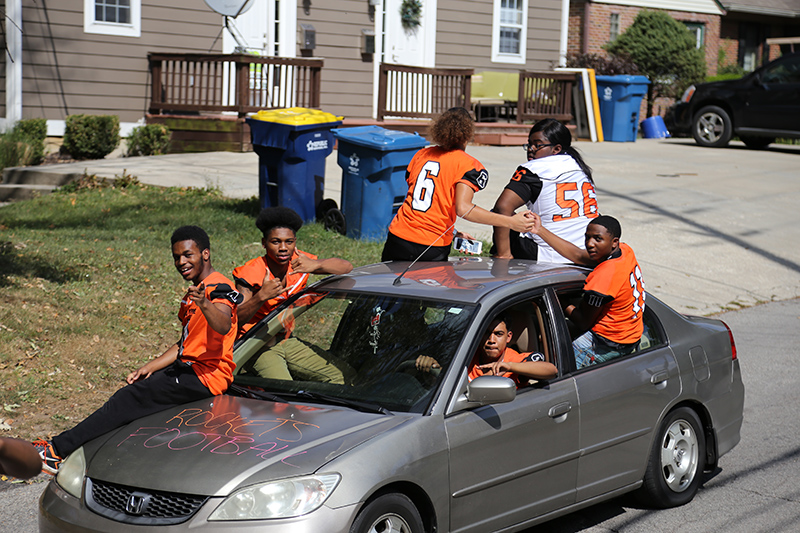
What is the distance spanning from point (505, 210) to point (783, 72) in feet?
51.7

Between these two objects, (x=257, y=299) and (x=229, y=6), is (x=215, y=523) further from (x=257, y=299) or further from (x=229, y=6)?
(x=229, y=6)

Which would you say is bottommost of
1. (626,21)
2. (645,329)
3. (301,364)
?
(301,364)

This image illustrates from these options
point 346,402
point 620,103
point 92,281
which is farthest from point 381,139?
point 620,103

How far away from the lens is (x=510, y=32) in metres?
22.4

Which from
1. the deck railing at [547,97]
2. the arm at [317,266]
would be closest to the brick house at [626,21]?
the deck railing at [547,97]

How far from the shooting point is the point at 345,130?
10391 millimetres

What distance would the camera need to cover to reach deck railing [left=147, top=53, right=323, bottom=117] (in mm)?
16422

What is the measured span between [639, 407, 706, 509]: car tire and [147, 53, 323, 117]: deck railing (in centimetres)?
1259

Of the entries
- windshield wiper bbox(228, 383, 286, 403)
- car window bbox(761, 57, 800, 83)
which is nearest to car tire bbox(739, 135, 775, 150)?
car window bbox(761, 57, 800, 83)

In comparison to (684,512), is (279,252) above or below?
above

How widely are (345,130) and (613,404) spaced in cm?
641

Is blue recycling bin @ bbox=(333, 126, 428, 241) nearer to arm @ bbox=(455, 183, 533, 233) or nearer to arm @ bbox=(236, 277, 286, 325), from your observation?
arm @ bbox=(455, 183, 533, 233)

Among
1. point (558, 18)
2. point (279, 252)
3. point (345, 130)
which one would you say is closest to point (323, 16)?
point (558, 18)

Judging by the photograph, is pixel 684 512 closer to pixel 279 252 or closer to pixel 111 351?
pixel 279 252
